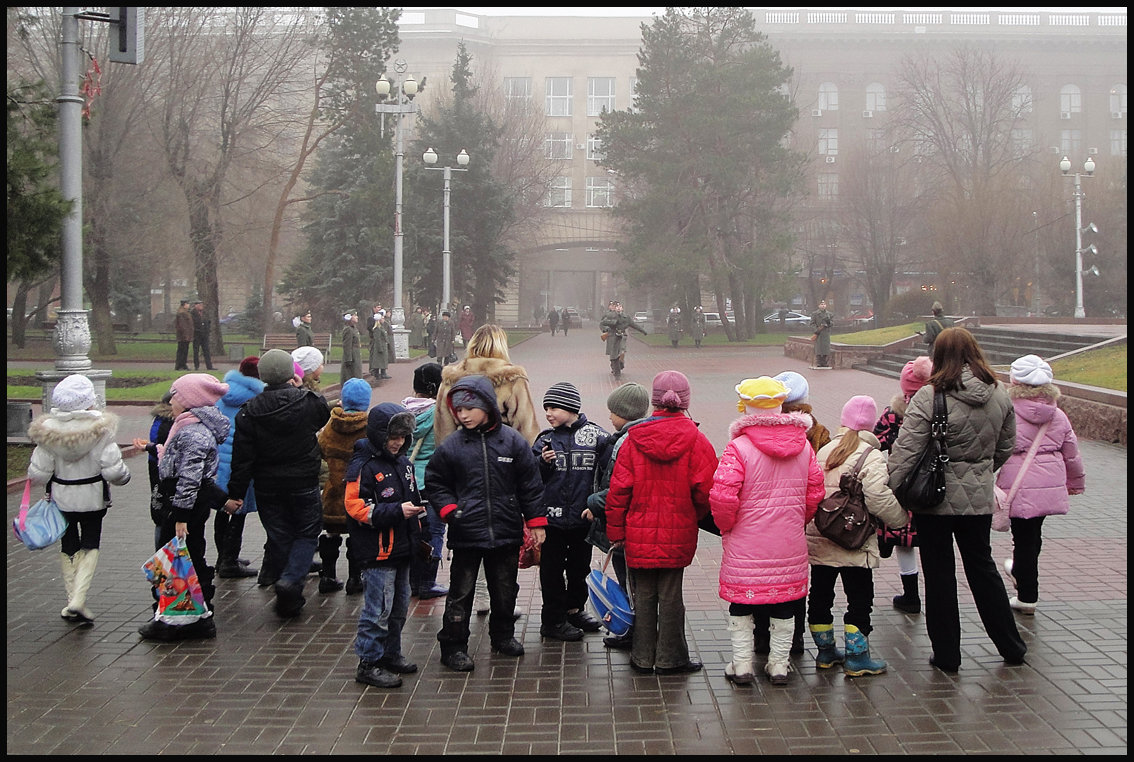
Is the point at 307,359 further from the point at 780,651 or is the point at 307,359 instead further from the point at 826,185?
the point at 826,185

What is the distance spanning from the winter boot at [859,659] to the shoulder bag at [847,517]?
48 cm

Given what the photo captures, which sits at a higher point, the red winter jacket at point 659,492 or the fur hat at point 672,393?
the fur hat at point 672,393

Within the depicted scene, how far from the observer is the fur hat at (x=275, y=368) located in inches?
261

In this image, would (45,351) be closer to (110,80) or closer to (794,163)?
(110,80)

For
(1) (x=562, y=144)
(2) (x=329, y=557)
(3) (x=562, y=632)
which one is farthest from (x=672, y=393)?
(1) (x=562, y=144)

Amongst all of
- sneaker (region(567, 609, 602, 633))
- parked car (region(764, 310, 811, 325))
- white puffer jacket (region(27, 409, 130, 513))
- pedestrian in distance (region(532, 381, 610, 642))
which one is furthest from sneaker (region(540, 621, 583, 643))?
parked car (region(764, 310, 811, 325))

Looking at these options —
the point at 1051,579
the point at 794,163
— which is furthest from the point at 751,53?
the point at 1051,579

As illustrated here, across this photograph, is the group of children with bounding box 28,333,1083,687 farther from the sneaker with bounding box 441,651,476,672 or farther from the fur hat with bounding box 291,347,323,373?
the fur hat with bounding box 291,347,323,373

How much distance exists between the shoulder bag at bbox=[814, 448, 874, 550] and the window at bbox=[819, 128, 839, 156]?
2948 inches

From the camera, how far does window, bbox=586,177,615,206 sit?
78.2 metres

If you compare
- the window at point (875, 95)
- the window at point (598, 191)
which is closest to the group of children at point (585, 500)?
the window at point (598, 191)

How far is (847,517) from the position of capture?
5523 mm

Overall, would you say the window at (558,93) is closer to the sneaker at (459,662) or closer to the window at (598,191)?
the window at (598,191)

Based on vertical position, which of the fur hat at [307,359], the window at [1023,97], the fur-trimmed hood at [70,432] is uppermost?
the window at [1023,97]
